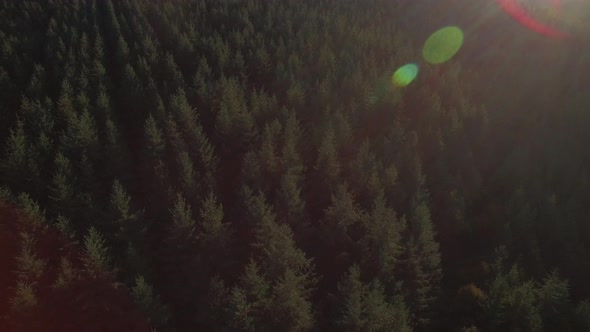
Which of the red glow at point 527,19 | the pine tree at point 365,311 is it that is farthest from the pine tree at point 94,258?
the red glow at point 527,19

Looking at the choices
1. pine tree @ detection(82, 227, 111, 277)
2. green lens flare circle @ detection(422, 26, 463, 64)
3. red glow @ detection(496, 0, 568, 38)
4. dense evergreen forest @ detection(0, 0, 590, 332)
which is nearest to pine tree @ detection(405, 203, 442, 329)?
dense evergreen forest @ detection(0, 0, 590, 332)

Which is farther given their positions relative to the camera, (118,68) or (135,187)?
(118,68)

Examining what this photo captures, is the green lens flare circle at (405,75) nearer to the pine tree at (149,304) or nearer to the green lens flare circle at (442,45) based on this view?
the green lens flare circle at (442,45)

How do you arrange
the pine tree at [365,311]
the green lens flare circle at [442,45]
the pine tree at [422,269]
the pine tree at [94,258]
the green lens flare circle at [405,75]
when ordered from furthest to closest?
the green lens flare circle at [442,45]
the green lens flare circle at [405,75]
the pine tree at [422,269]
the pine tree at [94,258]
the pine tree at [365,311]

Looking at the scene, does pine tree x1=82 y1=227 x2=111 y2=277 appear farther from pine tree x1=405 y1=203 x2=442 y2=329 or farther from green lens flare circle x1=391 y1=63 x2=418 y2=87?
green lens flare circle x1=391 y1=63 x2=418 y2=87

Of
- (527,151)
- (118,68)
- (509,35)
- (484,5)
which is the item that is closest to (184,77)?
(118,68)

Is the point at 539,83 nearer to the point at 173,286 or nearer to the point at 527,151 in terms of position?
the point at 527,151

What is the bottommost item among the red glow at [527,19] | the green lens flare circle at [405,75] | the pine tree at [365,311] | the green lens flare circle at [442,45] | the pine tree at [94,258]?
the pine tree at [365,311]
